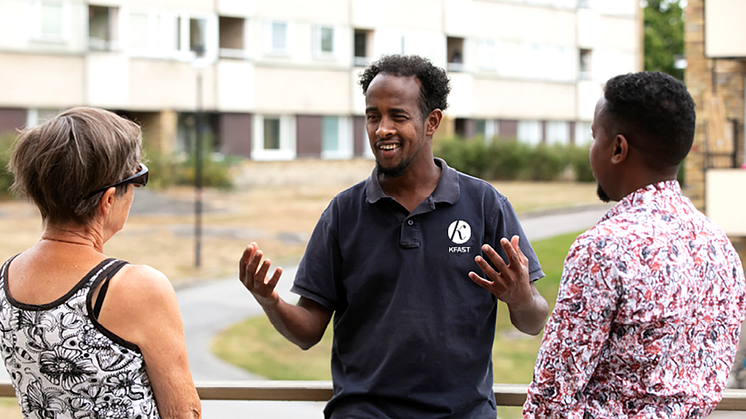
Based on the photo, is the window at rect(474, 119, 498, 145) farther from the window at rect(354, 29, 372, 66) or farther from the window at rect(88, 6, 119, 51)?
the window at rect(88, 6, 119, 51)

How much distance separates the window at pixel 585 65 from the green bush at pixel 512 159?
11.9 ft

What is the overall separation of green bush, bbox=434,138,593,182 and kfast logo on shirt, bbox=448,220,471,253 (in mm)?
26370

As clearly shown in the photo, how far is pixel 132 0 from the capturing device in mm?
24938

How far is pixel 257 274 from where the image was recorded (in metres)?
2.27

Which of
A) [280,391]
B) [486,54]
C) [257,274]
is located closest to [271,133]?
[486,54]

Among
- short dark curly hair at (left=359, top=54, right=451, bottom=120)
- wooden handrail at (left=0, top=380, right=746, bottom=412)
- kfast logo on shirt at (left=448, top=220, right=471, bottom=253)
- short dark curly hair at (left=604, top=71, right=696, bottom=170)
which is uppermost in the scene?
short dark curly hair at (left=359, top=54, right=451, bottom=120)

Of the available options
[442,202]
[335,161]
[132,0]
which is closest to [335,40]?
[335,161]

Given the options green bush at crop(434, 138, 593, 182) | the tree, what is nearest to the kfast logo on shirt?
green bush at crop(434, 138, 593, 182)

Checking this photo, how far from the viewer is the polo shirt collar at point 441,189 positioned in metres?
2.54

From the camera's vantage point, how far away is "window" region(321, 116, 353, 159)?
93.0 feet

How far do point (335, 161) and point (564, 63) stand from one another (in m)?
11.2

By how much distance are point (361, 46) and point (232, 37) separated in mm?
4700

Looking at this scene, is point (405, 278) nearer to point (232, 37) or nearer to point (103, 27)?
point (103, 27)

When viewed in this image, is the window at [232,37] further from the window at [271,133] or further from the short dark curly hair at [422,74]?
the short dark curly hair at [422,74]
